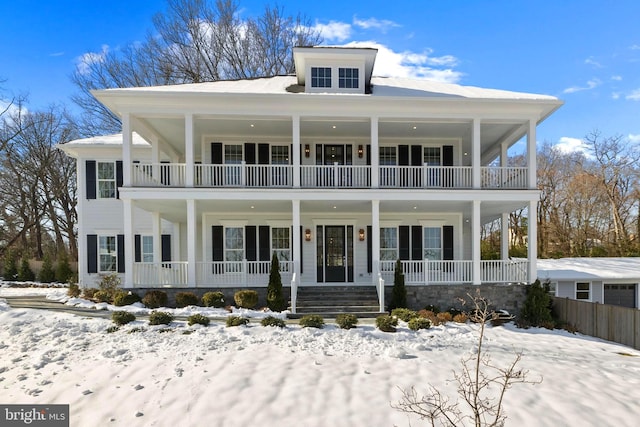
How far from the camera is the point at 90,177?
51.5 feet

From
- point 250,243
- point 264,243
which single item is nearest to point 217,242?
point 250,243

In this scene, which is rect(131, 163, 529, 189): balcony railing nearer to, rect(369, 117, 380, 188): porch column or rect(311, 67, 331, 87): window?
rect(369, 117, 380, 188): porch column

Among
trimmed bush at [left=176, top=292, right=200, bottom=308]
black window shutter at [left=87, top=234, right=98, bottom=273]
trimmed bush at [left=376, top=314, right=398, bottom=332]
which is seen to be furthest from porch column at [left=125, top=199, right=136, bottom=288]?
trimmed bush at [left=376, top=314, right=398, bottom=332]

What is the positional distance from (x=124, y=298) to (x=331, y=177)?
27.1 ft

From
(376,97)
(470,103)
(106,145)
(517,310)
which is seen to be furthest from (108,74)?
(517,310)

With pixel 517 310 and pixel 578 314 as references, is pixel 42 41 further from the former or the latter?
pixel 578 314

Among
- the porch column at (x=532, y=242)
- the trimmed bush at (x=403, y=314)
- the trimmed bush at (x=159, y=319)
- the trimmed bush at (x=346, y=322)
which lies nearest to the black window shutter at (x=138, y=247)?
the trimmed bush at (x=159, y=319)

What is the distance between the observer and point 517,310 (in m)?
11.5

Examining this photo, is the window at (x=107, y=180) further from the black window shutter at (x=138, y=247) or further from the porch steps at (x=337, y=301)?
the porch steps at (x=337, y=301)

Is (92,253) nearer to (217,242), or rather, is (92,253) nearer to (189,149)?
(217,242)

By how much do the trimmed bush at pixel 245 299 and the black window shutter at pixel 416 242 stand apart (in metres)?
7.06

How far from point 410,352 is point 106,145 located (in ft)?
49.2

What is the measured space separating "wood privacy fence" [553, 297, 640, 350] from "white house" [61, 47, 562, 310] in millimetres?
1537

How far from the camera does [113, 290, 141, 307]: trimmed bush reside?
10578mm
